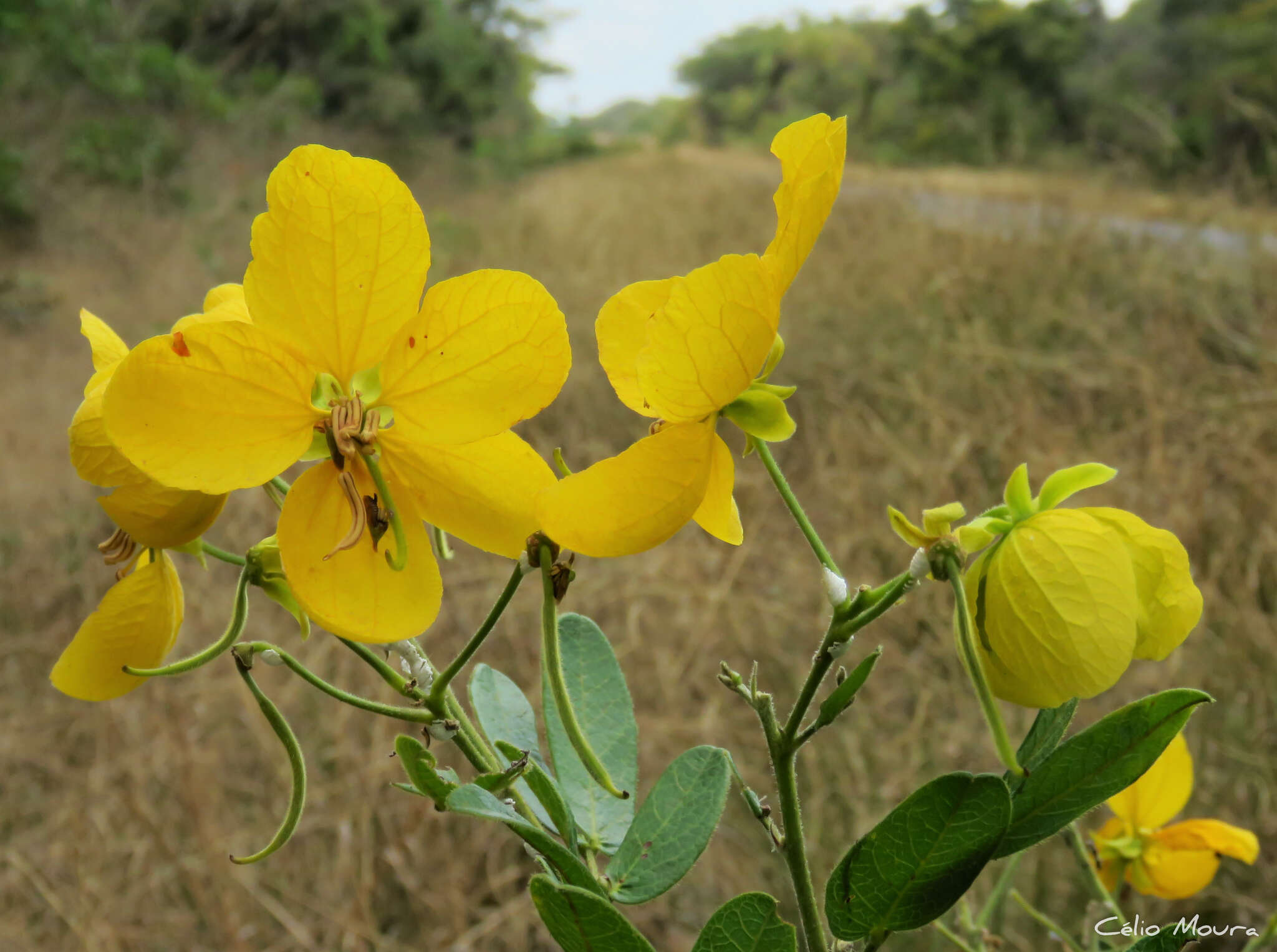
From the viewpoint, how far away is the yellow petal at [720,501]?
19.0 inches

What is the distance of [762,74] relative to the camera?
28.8 m

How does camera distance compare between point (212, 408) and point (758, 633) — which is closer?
point (212, 408)

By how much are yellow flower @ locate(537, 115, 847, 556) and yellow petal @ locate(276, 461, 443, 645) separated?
90 millimetres

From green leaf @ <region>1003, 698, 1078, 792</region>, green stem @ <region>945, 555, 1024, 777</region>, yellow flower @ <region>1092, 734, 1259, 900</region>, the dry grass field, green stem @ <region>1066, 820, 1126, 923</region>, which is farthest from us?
the dry grass field

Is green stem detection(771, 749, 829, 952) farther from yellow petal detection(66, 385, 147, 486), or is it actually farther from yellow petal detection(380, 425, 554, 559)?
yellow petal detection(66, 385, 147, 486)

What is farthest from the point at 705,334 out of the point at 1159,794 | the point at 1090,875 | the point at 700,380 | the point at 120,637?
the point at 1159,794

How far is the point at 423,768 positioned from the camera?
405 mm

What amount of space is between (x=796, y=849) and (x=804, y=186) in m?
0.32

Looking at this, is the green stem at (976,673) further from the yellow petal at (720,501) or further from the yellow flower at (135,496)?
→ the yellow flower at (135,496)

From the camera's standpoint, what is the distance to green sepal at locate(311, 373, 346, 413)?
0.48m

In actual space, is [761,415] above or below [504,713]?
above

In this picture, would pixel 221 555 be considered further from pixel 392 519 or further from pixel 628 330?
pixel 628 330

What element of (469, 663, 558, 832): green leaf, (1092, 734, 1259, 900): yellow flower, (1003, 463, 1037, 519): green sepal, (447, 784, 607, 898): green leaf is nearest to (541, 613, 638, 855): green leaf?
(469, 663, 558, 832): green leaf

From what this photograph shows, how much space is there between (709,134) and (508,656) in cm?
2959
